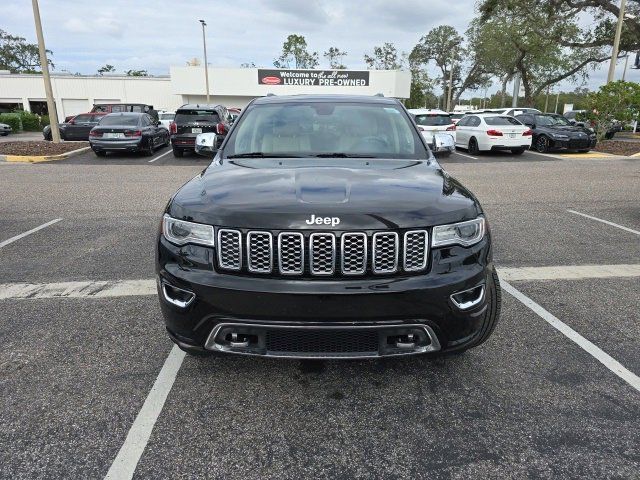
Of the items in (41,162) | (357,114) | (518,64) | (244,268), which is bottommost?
(41,162)

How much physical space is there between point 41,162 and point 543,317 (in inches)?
600

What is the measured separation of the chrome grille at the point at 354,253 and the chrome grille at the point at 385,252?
5 centimetres

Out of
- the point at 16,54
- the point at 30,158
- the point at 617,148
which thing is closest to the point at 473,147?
the point at 617,148

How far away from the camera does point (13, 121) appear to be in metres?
36.2

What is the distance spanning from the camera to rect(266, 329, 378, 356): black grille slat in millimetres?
2408

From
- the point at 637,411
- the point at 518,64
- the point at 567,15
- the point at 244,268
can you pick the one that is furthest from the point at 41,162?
the point at 518,64

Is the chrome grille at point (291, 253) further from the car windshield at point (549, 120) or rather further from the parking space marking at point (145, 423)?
the car windshield at point (549, 120)

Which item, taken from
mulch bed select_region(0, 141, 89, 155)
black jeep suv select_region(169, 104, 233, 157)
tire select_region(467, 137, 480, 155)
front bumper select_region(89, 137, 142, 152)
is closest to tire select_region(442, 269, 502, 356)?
black jeep suv select_region(169, 104, 233, 157)

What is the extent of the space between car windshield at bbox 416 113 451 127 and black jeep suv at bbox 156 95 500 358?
15.5 meters

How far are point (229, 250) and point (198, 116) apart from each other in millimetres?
14139

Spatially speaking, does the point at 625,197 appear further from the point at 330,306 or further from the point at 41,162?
the point at 41,162

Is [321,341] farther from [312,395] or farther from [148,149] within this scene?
[148,149]

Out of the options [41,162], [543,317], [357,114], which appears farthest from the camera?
[41,162]

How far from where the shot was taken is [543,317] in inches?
150
